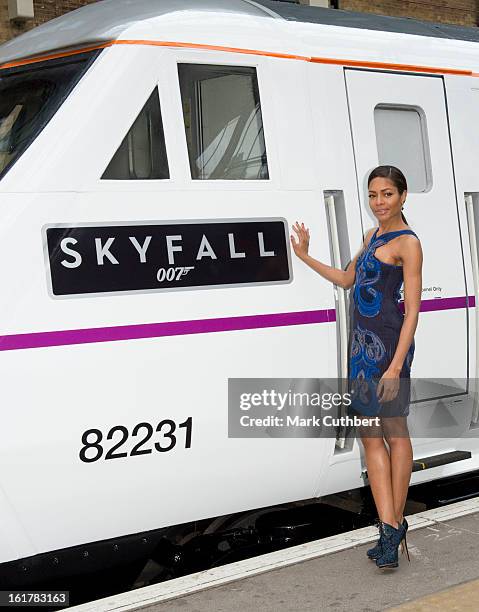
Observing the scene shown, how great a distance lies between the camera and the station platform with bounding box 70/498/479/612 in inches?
164

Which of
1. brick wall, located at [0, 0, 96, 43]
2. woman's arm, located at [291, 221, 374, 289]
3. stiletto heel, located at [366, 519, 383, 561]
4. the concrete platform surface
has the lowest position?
the concrete platform surface

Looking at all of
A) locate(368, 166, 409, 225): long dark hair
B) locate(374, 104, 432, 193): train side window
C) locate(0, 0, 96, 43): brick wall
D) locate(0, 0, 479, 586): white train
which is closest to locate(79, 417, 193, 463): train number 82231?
locate(0, 0, 479, 586): white train

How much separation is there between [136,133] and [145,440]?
147 centimetres

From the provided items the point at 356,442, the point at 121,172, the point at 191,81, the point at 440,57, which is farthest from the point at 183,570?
the point at 440,57

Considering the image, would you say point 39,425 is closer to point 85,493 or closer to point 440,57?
point 85,493

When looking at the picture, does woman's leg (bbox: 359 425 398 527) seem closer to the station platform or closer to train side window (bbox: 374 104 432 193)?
the station platform

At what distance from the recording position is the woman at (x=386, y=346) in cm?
447

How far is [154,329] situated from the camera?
172 inches

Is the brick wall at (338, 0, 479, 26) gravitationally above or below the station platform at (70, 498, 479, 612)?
above

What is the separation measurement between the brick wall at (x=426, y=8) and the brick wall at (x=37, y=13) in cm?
516

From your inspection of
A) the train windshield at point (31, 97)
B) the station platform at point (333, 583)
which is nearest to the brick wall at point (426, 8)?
the train windshield at point (31, 97)

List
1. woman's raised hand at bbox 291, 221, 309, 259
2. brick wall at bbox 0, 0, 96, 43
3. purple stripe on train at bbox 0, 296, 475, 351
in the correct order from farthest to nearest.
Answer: brick wall at bbox 0, 0, 96, 43, woman's raised hand at bbox 291, 221, 309, 259, purple stripe on train at bbox 0, 296, 475, 351

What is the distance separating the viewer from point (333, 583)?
441cm

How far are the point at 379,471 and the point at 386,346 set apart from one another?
24.6 inches
